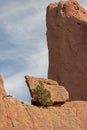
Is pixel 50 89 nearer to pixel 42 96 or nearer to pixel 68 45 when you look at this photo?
pixel 42 96

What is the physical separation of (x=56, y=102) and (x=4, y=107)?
10.8m

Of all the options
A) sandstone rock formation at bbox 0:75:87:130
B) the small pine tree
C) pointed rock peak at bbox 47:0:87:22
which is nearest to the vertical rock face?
pointed rock peak at bbox 47:0:87:22

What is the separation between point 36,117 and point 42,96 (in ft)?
17.0

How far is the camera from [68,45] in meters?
69.4

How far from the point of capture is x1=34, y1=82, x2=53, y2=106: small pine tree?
158 feet

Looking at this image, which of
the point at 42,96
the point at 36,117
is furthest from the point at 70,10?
the point at 36,117

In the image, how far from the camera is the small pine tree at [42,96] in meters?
48.2

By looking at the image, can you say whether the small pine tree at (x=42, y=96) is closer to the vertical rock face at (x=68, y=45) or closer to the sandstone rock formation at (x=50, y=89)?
the sandstone rock formation at (x=50, y=89)

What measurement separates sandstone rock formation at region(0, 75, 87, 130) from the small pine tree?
3.72 feet

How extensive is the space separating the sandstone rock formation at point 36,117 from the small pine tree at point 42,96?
1135 mm

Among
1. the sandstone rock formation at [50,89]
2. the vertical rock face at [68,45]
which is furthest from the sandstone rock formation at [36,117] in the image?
the vertical rock face at [68,45]

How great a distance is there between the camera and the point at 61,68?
6850 cm

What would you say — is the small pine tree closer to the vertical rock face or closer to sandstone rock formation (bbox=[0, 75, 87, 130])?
sandstone rock formation (bbox=[0, 75, 87, 130])

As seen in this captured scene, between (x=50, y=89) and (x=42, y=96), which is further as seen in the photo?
(x=50, y=89)
